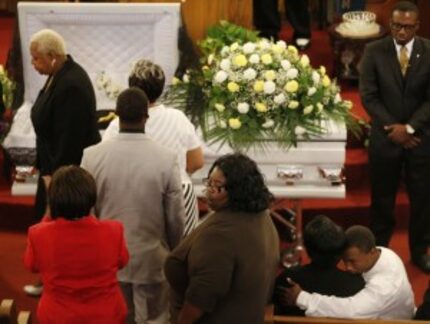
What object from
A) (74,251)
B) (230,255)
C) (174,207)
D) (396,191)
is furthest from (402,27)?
(74,251)

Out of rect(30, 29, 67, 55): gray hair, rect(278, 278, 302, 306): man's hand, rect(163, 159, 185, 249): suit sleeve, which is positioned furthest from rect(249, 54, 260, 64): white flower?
rect(278, 278, 302, 306): man's hand

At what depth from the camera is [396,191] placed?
5.34 meters

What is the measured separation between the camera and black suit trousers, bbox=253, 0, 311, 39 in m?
7.24

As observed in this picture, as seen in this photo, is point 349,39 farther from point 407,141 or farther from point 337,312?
point 337,312

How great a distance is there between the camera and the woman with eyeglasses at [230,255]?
130 inches

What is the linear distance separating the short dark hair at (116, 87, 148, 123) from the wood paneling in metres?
2.16

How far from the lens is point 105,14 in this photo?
5.79m

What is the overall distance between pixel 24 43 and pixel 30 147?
0.74 m

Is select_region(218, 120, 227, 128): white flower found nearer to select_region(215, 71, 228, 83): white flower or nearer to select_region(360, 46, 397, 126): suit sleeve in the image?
select_region(215, 71, 228, 83): white flower

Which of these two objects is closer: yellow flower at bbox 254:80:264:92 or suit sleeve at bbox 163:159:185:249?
suit sleeve at bbox 163:159:185:249

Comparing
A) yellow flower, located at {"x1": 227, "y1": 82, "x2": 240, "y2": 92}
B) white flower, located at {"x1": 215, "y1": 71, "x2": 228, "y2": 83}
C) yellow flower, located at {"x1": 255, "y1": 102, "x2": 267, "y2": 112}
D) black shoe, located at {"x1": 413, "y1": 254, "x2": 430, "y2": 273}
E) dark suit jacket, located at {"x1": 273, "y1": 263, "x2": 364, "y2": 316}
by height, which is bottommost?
black shoe, located at {"x1": 413, "y1": 254, "x2": 430, "y2": 273}

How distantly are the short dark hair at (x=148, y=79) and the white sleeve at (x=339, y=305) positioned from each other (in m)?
1.16

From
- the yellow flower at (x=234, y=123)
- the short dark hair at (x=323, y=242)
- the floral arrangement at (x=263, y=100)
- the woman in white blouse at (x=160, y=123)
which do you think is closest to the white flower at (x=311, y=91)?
the floral arrangement at (x=263, y=100)

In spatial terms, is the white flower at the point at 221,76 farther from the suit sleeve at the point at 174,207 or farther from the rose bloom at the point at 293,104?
the suit sleeve at the point at 174,207
